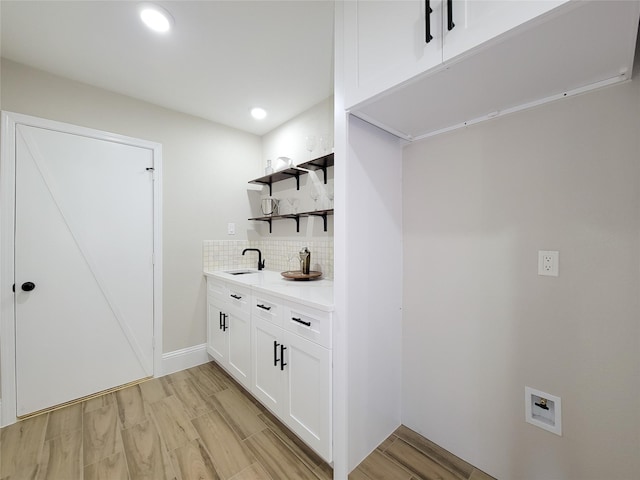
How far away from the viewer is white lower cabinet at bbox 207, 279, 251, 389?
2010 mm

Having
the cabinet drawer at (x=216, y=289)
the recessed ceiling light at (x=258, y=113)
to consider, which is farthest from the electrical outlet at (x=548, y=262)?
the recessed ceiling light at (x=258, y=113)

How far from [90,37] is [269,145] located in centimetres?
164

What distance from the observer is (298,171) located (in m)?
2.51

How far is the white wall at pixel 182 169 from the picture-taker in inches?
81.1

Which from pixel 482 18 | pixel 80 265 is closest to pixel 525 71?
pixel 482 18

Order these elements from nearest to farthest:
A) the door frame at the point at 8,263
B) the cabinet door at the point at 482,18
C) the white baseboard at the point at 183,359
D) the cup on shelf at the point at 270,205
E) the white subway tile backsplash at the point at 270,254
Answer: the cabinet door at the point at 482,18 < the door frame at the point at 8,263 < the white subway tile backsplash at the point at 270,254 < the white baseboard at the point at 183,359 < the cup on shelf at the point at 270,205

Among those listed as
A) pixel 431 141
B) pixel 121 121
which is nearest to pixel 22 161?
pixel 121 121

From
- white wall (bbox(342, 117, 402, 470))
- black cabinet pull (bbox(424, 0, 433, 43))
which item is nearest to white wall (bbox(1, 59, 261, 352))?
white wall (bbox(342, 117, 402, 470))

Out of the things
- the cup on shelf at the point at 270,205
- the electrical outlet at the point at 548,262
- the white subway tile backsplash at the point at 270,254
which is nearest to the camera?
the electrical outlet at the point at 548,262

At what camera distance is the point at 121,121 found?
228 cm

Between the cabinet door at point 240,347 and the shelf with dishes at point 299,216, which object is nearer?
the cabinet door at point 240,347

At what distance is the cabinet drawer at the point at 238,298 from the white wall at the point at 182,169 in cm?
64

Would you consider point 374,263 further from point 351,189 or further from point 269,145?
point 269,145

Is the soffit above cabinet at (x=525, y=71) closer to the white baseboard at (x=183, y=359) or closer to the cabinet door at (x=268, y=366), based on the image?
the cabinet door at (x=268, y=366)
